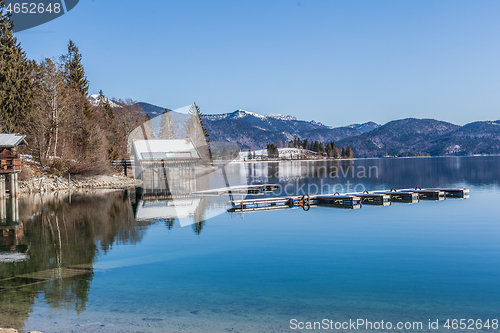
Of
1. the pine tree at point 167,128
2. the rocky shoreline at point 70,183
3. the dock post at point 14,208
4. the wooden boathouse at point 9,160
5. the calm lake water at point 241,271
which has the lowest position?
the calm lake water at point 241,271

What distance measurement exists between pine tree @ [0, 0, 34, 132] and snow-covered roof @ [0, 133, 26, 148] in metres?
7.47

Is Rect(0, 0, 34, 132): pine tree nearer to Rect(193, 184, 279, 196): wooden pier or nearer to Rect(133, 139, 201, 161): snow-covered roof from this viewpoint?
Rect(133, 139, 201, 161): snow-covered roof

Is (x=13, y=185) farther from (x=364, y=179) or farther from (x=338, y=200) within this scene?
(x=364, y=179)

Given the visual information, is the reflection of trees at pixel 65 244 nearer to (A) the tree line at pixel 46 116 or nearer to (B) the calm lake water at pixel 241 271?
(B) the calm lake water at pixel 241 271

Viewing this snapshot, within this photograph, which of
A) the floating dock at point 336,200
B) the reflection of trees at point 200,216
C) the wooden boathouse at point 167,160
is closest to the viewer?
the reflection of trees at point 200,216

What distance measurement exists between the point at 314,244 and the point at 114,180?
129 ft

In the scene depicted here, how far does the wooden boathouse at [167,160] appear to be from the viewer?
5056cm

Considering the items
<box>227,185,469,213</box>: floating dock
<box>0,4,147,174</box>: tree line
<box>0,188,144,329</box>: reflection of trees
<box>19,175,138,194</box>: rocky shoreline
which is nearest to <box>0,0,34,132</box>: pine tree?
<box>0,4,147,174</box>: tree line

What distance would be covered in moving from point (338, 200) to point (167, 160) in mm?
25693

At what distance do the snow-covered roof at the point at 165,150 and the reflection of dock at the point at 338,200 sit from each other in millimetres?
22296

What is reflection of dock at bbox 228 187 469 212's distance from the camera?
3022 centimetres

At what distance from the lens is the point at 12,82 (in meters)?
47.0

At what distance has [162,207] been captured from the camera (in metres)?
31.6

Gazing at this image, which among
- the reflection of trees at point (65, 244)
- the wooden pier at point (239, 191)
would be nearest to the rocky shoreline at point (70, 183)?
the reflection of trees at point (65, 244)
